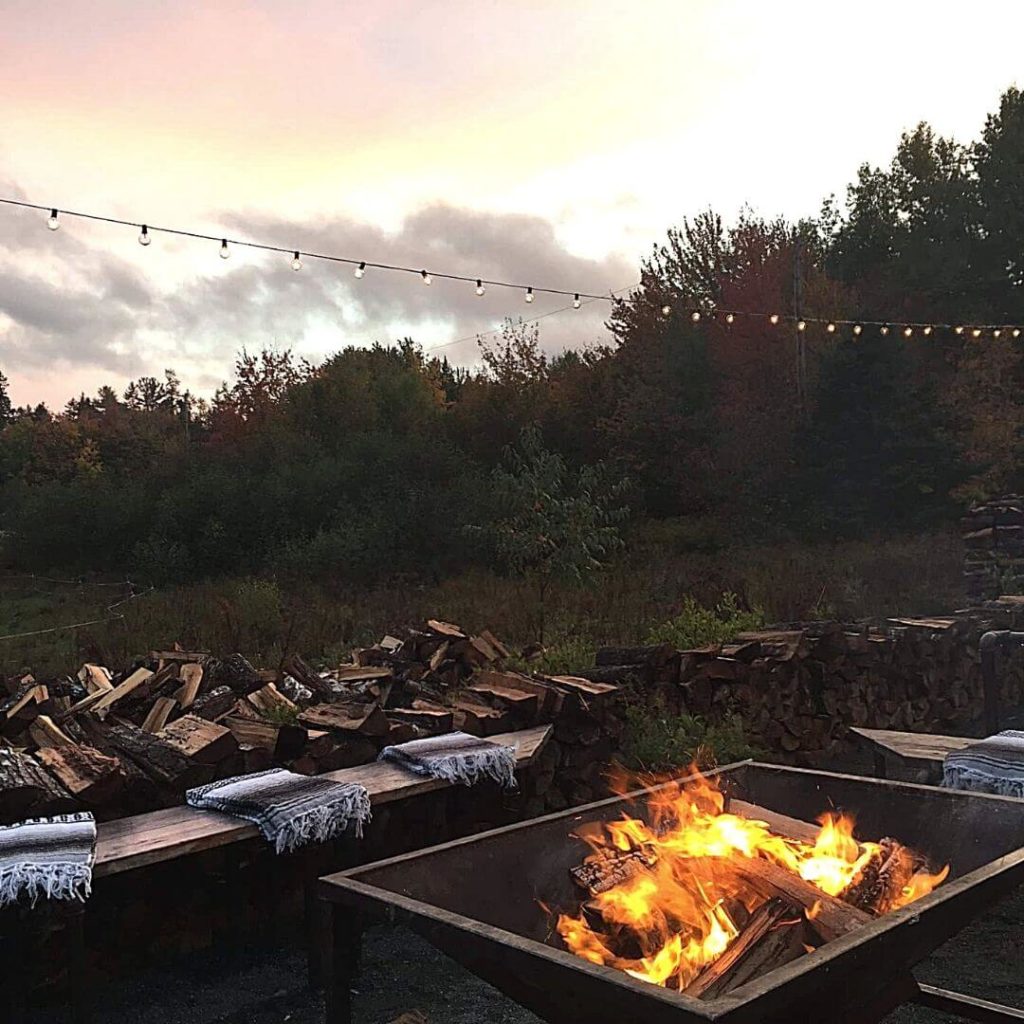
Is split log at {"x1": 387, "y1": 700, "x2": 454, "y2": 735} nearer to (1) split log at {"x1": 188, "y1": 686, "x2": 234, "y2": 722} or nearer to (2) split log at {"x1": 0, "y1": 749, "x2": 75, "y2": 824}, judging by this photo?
(1) split log at {"x1": 188, "y1": 686, "x2": 234, "y2": 722}

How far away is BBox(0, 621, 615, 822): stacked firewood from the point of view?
394cm

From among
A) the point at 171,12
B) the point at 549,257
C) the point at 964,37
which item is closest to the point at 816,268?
the point at 549,257

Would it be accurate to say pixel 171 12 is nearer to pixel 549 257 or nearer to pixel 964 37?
pixel 964 37

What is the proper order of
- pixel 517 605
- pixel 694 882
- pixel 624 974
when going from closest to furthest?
1. pixel 624 974
2. pixel 694 882
3. pixel 517 605

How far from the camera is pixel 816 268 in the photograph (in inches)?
902

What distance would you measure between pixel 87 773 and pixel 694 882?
238cm

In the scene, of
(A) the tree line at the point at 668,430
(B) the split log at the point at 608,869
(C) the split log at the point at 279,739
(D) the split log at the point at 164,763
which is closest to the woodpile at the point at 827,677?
(C) the split log at the point at 279,739

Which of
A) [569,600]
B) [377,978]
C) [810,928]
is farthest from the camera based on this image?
[569,600]

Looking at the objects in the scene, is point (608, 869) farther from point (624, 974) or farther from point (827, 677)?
point (827, 677)

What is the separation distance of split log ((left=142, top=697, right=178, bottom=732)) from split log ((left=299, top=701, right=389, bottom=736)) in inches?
29.5

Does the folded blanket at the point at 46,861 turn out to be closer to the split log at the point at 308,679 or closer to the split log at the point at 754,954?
the split log at the point at 754,954

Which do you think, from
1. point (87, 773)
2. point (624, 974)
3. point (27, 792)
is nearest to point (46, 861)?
point (27, 792)

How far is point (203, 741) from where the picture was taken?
4223 millimetres

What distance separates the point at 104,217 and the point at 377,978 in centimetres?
539
